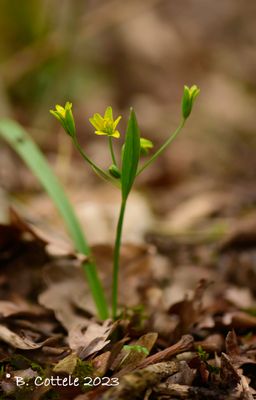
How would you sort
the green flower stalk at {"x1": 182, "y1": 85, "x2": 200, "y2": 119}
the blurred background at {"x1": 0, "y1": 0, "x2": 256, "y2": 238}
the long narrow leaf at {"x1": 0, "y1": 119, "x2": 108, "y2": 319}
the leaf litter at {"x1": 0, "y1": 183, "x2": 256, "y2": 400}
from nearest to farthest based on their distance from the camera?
the leaf litter at {"x1": 0, "y1": 183, "x2": 256, "y2": 400}
the green flower stalk at {"x1": 182, "y1": 85, "x2": 200, "y2": 119}
the long narrow leaf at {"x1": 0, "y1": 119, "x2": 108, "y2": 319}
the blurred background at {"x1": 0, "y1": 0, "x2": 256, "y2": 238}

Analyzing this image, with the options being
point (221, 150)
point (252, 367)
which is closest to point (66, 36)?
point (221, 150)

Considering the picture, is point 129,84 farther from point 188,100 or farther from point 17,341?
point 17,341

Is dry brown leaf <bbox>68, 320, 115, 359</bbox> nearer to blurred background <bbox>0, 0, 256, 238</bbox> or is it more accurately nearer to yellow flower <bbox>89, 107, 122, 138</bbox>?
yellow flower <bbox>89, 107, 122, 138</bbox>

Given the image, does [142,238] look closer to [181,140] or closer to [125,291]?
[125,291]

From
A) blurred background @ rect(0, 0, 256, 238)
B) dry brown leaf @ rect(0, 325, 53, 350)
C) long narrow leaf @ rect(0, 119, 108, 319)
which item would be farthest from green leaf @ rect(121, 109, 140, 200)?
blurred background @ rect(0, 0, 256, 238)

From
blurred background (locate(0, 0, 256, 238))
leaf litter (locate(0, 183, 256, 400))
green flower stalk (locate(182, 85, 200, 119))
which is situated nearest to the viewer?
leaf litter (locate(0, 183, 256, 400))

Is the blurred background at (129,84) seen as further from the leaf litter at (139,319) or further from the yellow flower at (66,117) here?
the yellow flower at (66,117)

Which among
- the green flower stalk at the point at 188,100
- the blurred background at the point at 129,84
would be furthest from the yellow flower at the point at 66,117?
the blurred background at the point at 129,84
